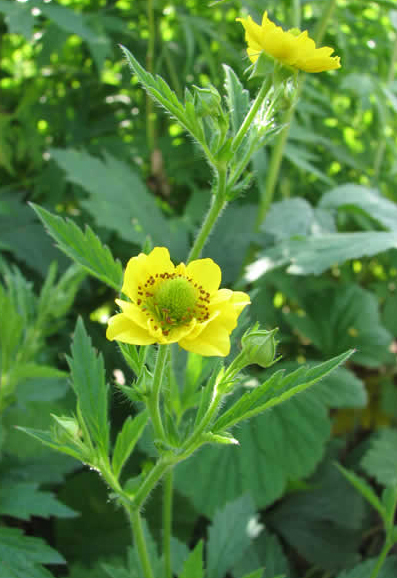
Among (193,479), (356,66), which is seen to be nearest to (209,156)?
(193,479)

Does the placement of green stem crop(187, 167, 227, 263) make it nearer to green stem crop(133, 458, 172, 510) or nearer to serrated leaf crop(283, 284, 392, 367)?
green stem crop(133, 458, 172, 510)

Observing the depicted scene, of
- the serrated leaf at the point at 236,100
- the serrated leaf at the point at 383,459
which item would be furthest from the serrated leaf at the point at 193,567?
the serrated leaf at the point at 383,459

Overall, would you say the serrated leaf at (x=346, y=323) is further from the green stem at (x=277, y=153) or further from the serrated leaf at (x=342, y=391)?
the green stem at (x=277, y=153)

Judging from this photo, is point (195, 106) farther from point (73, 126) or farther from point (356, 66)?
point (356, 66)

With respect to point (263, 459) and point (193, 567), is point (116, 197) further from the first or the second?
point (193, 567)

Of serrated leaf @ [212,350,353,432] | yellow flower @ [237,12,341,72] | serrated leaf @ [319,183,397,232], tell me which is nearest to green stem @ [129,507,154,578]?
serrated leaf @ [212,350,353,432]
